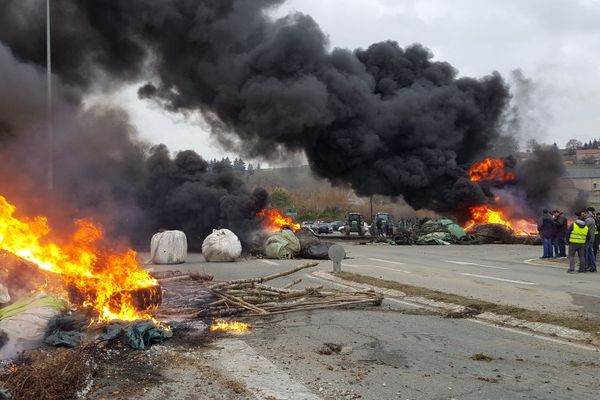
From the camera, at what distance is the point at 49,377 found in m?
3.92

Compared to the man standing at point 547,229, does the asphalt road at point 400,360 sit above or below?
below

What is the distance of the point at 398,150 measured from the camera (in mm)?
33812

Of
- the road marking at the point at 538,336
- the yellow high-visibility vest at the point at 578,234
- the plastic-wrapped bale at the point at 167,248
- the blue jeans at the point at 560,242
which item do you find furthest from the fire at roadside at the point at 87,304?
the blue jeans at the point at 560,242

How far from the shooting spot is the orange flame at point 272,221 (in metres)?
23.1

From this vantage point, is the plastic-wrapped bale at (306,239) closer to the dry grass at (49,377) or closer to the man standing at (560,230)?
the man standing at (560,230)

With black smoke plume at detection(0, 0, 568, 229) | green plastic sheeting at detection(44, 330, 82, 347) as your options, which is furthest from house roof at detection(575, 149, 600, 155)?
green plastic sheeting at detection(44, 330, 82, 347)

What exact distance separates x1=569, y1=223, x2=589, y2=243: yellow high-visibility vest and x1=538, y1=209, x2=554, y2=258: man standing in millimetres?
3336

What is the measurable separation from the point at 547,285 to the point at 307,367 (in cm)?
757

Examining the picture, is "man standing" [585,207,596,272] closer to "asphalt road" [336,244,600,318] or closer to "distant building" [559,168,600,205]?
"asphalt road" [336,244,600,318]

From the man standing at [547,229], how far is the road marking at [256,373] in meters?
13.4

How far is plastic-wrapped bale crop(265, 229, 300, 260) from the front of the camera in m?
18.2

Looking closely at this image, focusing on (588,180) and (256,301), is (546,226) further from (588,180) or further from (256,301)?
(588,180)

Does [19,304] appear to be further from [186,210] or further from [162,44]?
[162,44]

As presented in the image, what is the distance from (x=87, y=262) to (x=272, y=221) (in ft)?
53.1
